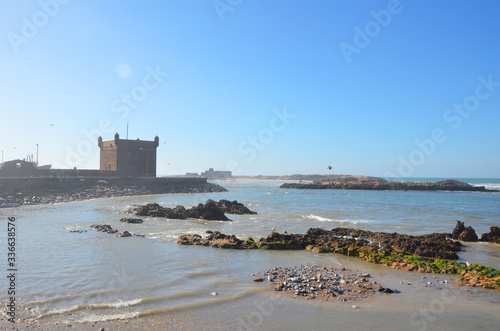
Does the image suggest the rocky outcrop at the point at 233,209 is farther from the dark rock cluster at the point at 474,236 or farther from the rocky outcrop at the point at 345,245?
the dark rock cluster at the point at 474,236

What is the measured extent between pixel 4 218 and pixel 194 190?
3824cm

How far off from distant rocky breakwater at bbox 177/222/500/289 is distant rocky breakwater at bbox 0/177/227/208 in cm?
2159

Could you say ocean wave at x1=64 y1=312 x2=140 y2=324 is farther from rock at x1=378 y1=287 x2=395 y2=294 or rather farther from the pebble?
rock at x1=378 y1=287 x2=395 y2=294

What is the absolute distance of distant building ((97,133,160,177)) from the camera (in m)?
58.3

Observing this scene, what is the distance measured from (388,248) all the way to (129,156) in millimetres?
53871

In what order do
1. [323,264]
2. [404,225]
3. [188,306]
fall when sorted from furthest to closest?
[404,225] < [323,264] < [188,306]

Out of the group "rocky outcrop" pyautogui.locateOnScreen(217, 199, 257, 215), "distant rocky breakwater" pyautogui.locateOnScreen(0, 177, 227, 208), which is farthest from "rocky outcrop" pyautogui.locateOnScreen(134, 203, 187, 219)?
"distant rocky breakwater" pyautogui.locateOnScreen(0, 177, 227, 208)

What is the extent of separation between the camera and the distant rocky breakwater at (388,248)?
9.59 m

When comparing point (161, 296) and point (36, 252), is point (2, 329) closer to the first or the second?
point (161, 296)

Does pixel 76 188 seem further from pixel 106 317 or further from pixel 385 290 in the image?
pixel 385 290

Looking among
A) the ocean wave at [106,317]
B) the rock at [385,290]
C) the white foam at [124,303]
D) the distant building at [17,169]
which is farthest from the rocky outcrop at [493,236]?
the distant building at [17,169]

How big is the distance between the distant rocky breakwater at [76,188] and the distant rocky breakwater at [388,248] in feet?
70.8

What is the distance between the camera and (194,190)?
5672cm

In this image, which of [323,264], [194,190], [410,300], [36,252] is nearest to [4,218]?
[36,252]
